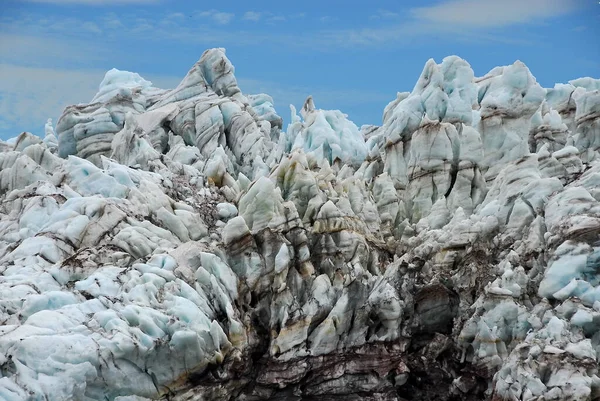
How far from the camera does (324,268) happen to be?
34.3 metres

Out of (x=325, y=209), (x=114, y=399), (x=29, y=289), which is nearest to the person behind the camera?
(x=114, y=399)

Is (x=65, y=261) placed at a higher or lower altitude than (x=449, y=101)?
lower

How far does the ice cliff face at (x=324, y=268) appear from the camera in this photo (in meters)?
27.6

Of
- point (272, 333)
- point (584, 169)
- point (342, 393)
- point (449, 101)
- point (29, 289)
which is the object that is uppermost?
point (449, 101)

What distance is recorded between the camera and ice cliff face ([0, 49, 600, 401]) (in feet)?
90.5

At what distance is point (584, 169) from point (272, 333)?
1447 cm

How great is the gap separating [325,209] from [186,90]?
1900 cm

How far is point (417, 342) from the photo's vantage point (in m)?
33.5

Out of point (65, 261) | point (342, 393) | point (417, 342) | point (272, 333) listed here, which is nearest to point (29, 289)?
point (65, 261)

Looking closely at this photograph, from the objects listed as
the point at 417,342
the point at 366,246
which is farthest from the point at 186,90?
the point at 417,342

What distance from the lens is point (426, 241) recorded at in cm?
3522

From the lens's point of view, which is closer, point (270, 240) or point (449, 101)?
point (270, 240)

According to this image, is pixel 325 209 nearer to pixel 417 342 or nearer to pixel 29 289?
pixel 417 342

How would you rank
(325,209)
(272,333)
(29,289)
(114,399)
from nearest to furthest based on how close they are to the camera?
(114,399)
(29,289)
(272,333)
(325,209)
